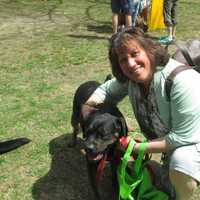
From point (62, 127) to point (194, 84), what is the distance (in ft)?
7.18

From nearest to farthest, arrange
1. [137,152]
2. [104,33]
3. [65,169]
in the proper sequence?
[137,152]
[65,169]
[104,33]

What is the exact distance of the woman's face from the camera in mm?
2797

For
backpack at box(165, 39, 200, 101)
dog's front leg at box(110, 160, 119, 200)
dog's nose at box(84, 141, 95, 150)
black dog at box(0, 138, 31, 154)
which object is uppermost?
backpack at box(165, 39, 200, 101)

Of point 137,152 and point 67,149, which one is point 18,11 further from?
point 137,152

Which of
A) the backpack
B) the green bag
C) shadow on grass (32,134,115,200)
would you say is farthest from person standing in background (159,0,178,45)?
the green bag

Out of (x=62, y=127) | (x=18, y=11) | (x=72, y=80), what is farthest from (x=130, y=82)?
(x=18, y=11)

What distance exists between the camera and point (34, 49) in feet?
24.0

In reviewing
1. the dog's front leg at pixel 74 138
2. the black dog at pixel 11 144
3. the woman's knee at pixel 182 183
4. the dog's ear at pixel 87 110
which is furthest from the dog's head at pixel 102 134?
the black dog at pixel 11 144

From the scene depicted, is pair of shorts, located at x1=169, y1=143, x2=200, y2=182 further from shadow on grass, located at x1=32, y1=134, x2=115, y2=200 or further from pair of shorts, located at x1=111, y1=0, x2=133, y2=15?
pair of shorts, located at x1=111, y1=0, x2=133, y2=15

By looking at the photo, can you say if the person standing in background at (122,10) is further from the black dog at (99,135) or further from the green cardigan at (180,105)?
the green cardigan at (180,105)

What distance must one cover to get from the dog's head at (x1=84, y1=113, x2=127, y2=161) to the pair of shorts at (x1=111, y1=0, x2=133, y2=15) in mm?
4584

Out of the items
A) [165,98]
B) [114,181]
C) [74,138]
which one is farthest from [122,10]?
[165,98]

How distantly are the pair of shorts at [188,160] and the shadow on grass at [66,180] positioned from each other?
90cm

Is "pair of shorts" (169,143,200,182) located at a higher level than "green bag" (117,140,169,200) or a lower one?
higher
